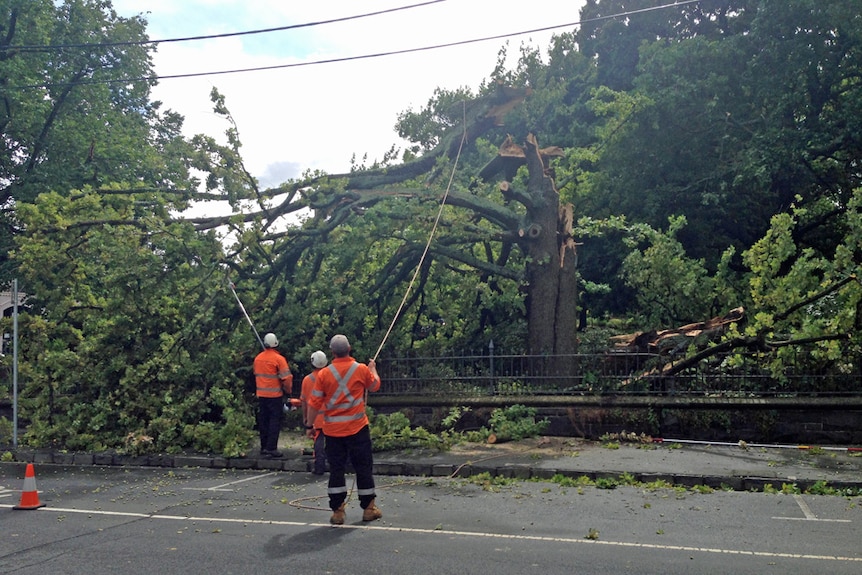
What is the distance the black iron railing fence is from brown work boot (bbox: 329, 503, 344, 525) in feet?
20.7

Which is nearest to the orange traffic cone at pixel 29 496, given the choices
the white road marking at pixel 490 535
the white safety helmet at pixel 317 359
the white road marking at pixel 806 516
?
the white road marking at pixel 490 535

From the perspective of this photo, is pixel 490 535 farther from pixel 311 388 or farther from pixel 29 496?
pixel 29 496

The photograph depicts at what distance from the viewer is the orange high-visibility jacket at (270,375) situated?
11195mm

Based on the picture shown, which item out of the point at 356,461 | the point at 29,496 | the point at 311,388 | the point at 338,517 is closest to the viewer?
the point at 338,517

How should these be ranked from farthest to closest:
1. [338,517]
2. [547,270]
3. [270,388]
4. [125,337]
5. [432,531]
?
[547,270] < [125,337] < [270,388] < [338,517] < [432,531]

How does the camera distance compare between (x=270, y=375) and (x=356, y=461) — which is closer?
(x=356, y=461)

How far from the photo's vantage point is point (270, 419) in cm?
1125

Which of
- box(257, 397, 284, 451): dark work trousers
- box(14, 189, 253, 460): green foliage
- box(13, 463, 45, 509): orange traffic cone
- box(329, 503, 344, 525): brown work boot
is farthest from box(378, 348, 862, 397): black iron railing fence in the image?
box(13, 463, 45, 509): orange traffic cone

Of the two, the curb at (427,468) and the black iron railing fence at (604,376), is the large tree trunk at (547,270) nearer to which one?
the black iron railing fence at (604,376)

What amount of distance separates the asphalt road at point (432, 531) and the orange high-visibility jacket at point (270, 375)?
1735mm

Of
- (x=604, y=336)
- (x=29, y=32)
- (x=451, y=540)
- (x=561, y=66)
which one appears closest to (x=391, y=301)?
(x=604, y=336)

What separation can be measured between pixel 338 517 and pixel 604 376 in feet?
22.4

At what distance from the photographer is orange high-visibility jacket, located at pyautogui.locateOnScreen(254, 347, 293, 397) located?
11.2m

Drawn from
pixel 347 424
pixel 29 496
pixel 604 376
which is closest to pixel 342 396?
pixel 347 424
